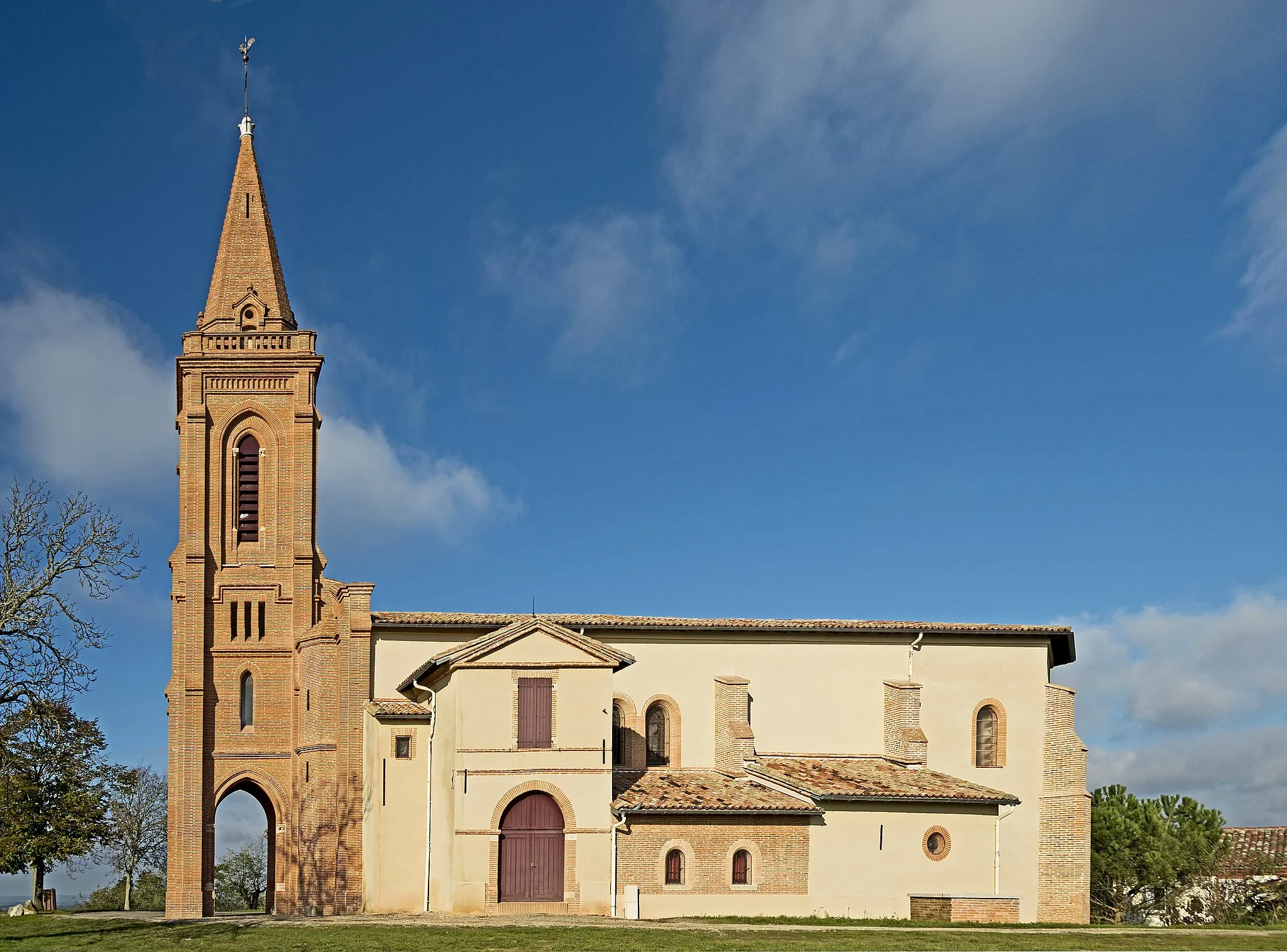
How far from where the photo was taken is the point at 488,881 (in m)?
33.8

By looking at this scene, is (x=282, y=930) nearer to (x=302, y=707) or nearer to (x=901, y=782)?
(x=302, y=707)

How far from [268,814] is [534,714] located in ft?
40.2

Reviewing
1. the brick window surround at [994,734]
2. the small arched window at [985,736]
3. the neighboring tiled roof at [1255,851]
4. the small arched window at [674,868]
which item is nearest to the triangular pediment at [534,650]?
the small arched window at [674,868]

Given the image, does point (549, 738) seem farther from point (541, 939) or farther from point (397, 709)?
point (541, 939)

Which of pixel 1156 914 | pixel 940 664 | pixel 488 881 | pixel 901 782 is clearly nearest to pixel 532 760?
pixel 488 881

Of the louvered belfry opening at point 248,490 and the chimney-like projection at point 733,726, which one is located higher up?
the louvered belfry opening at point 248,490

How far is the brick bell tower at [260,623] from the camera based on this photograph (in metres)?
37.4

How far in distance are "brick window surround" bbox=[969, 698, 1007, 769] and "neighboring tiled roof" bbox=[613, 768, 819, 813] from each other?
7341 millimetres

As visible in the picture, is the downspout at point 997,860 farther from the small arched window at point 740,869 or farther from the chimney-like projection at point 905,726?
the small arched window at point 740,869

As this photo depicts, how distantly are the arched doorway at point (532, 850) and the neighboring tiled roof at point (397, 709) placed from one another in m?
3.82

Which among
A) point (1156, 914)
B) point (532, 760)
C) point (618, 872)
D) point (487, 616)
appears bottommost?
point (1156, 914)

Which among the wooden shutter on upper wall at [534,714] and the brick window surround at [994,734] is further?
the brick window surround at [994,734]

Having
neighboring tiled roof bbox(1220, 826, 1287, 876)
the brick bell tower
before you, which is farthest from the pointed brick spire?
neighboring tiled roof bbox(1220, 826, 1287, 876)

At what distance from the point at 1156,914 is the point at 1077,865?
4432mm
